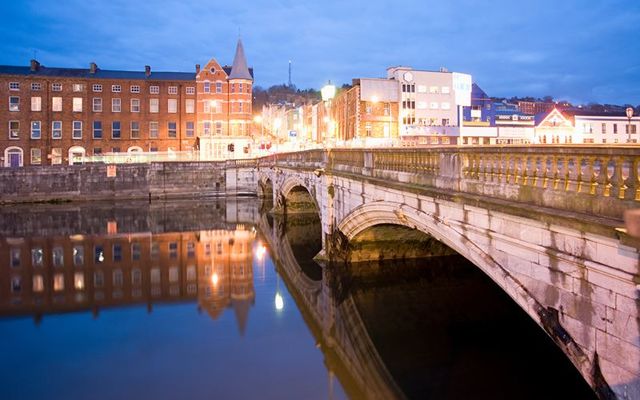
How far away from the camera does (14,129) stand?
57.2m

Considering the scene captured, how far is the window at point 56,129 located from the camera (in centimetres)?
5834

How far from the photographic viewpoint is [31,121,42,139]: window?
57.7m

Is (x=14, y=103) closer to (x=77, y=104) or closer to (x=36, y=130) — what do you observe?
(x=36, y=130)

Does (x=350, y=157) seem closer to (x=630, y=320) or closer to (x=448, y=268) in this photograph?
(x=448, y=268)

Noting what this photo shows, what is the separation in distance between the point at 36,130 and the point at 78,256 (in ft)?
139

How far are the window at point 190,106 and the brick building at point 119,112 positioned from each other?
0.42 ft

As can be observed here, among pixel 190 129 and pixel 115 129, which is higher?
pixel 190 129

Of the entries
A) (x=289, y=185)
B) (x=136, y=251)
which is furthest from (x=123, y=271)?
(x=289, y=185)

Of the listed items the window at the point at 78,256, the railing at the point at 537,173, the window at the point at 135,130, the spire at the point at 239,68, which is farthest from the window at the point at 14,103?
the railing at the point at 537,173

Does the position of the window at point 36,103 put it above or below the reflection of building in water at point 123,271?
above

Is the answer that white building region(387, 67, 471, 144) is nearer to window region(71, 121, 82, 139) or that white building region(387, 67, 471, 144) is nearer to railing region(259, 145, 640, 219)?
window region(71, 121, 82, 139)

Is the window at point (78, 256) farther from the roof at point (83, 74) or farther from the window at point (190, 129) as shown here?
the roof at point (83, 74)

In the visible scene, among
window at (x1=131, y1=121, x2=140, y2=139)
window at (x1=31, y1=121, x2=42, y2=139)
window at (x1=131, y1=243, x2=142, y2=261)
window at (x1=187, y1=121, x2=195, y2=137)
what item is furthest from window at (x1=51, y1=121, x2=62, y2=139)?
window at (x1=131, y1=243, x2=142, y2=261)

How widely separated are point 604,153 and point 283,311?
11730 millimetres
